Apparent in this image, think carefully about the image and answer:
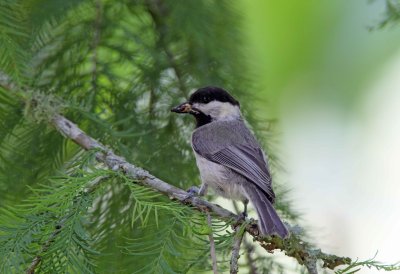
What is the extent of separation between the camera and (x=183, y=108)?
9.43 ft

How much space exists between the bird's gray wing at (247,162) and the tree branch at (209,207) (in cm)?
43

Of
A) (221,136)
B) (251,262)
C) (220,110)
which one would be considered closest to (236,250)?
(251,262)

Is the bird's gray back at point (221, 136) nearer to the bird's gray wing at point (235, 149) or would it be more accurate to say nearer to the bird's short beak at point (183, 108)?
the bird's gray wing at point (235, 149)

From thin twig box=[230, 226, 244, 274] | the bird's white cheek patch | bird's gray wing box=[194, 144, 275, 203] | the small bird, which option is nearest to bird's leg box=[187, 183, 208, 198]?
the small bird

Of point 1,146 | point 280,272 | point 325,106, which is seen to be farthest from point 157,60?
point 325,106

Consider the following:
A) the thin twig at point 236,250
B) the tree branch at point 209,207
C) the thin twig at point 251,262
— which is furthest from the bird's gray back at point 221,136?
Answer: the thin twig at point 236,250

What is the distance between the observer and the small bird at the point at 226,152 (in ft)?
8.54

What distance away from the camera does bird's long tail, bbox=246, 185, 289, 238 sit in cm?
199

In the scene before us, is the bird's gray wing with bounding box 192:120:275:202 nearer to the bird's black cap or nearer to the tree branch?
the bird's black cap

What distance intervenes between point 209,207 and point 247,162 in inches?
24.9

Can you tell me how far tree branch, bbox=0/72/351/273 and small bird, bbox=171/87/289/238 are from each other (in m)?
0.24

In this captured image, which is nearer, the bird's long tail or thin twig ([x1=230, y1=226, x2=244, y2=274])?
thin twig ([x1=230, y1=226, x2=244, y2=274])

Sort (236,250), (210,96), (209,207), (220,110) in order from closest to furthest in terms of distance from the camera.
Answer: (236,250) → (209,207) → (210,96) → (220,110)

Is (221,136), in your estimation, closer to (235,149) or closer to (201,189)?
(235,149)
